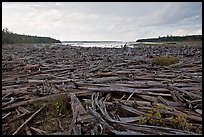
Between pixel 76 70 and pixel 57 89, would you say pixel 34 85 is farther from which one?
pixel 76 70

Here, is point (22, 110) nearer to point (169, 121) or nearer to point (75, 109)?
point (75, 109)

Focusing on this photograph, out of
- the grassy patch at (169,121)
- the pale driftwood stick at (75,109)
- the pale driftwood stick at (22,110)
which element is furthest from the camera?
the pale driftwood stick at (22,110)

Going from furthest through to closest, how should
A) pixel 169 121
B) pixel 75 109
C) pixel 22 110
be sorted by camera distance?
1. pixel 22 110
2. pixel 75 109
3. pixel 169 121

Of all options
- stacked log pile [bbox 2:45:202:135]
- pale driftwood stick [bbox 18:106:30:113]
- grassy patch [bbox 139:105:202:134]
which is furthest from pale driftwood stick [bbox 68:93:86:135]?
grassy patch [bbox 139:105:202:134]

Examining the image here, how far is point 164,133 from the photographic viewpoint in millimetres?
4285

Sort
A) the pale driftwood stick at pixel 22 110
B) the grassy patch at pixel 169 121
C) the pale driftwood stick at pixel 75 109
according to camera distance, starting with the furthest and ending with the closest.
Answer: the pale driftwood stick at pixel 22 110 → the pale driftwood stick at pixel 75 109 → the grassy patch at pixel 169 121

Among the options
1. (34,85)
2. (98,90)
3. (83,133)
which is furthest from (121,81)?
(83,133)

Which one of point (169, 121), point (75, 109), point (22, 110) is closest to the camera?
point (169, 121)

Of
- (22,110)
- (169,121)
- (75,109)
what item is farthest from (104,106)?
(22,110)

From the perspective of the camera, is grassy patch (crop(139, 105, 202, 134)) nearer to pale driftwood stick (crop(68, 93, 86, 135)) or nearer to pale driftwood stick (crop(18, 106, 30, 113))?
pale driftwood stick (crop(68, 93, 86, 135))

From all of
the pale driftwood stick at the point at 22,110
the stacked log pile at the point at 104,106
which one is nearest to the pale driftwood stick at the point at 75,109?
the stacked log pile at the point at 104,106

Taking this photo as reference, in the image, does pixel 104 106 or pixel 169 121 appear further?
pixel 104 106

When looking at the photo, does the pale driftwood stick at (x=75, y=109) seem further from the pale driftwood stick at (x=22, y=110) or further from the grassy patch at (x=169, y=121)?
the grassy patch at (x=169, y=121)

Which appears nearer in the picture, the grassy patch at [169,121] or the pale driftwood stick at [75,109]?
the grassy patch at [169,121]
